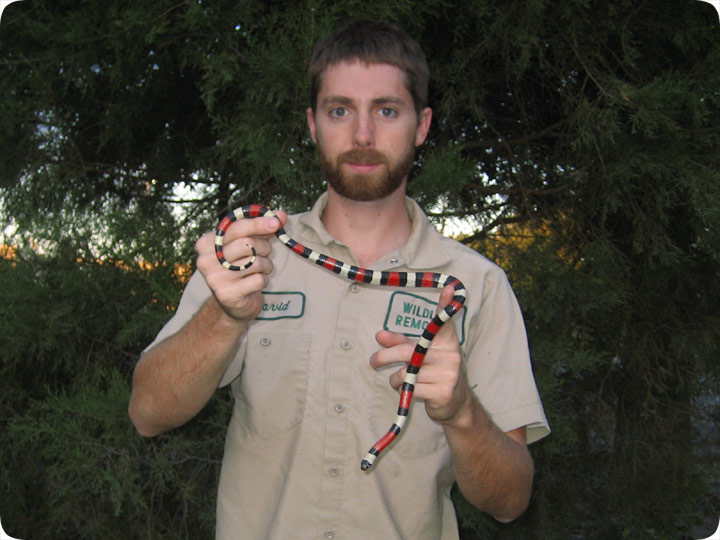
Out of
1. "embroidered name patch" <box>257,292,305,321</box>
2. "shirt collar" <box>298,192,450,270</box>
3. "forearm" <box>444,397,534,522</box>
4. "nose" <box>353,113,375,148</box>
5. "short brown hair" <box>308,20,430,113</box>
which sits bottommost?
"forearm" <box>444,397,534,522</box>

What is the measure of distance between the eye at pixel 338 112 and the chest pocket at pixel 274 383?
0.97 meters

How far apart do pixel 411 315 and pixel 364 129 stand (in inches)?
32.1

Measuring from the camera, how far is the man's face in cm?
256

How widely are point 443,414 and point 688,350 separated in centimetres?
364

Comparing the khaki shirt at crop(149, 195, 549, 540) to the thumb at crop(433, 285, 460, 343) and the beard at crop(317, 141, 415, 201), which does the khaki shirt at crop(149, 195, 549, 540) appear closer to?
the beard at crop(317, 141, 415, 201)

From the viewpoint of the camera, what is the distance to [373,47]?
2648 millimetres

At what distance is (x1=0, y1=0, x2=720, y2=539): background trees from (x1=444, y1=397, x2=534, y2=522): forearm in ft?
5.75

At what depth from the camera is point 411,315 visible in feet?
8.17

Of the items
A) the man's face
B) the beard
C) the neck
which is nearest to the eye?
the man's face

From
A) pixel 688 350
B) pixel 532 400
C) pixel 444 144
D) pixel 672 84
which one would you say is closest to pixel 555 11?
pixel 672 84

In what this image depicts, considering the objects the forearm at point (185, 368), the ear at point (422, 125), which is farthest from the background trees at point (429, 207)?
the forearm at point (185, 368)

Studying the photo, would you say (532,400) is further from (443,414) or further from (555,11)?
(555,11)

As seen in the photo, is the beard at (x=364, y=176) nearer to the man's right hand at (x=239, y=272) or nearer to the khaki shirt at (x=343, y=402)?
the khaki shirt at (x=343, y=402)

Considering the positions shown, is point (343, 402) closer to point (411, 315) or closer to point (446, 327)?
point (411, 315)
